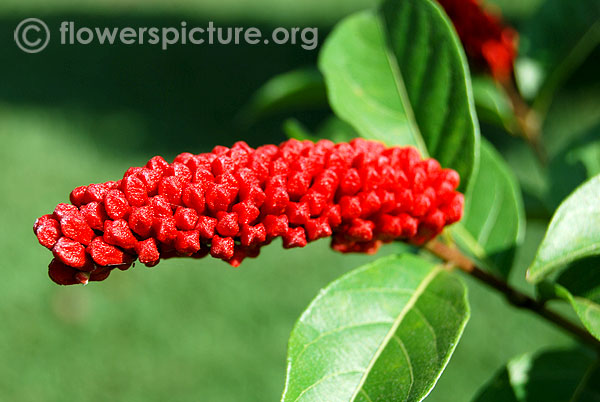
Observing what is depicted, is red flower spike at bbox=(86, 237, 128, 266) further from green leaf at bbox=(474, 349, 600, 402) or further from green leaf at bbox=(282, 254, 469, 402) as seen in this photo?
green leaf at bbox=(474, 349, 600, 402)

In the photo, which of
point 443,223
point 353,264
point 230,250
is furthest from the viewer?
point 353,264

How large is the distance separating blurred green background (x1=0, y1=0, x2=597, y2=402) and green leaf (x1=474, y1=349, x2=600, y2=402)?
75 cm

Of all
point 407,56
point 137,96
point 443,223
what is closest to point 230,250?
point 443,223

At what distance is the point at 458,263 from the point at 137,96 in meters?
6.56

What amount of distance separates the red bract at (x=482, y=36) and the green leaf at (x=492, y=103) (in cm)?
6

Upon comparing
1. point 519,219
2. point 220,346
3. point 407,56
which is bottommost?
point 220,346

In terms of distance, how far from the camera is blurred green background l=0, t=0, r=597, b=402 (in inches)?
177

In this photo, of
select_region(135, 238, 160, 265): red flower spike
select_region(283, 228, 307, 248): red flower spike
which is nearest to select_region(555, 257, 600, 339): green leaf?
select_region(283, 228, 307, 248): red flower spike

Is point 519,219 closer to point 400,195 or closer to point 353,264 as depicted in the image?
point 400,195

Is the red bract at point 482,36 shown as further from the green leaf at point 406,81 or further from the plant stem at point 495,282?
the plant stem at point 495,282

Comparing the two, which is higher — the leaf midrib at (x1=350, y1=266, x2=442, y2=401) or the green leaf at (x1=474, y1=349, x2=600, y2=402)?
the leaf midrib at (x1=350, y1=266, x2=442, y2=401)

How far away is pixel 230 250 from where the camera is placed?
46.3 inches

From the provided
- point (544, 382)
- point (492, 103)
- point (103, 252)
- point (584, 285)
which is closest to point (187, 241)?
point (103, 252)

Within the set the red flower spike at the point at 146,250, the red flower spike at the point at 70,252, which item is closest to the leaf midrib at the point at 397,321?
the red flower spike at the point at 146,250
